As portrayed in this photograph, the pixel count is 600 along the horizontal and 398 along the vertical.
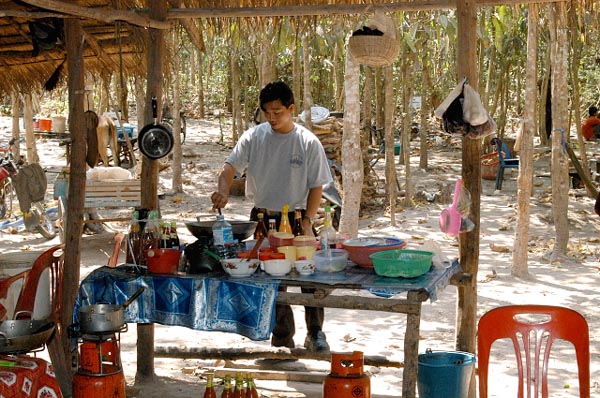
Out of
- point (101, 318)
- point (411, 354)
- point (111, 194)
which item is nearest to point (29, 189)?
point (111, 194)

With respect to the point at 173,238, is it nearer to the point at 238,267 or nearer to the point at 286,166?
the point at 238,267

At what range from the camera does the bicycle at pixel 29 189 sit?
8164mm

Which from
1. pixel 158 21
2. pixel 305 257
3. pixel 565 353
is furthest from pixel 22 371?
pixel 565 353

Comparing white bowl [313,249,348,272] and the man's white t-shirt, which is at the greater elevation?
the man's white t-shirt

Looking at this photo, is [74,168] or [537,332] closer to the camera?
[537,332]

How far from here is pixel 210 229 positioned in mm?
4457

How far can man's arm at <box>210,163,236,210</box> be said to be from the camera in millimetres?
5012

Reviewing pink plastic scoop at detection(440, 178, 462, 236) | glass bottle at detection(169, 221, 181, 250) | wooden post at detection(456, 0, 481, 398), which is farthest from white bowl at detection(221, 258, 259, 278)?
wooden post at detection(456, 0, 481, 398)

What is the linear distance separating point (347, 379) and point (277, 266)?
0.64 m

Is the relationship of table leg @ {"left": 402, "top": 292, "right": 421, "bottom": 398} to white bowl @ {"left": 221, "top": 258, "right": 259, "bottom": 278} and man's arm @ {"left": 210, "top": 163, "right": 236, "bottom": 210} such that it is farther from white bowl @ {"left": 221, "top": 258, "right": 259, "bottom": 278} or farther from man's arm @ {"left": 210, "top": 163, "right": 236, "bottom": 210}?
man's arm @ {"left": 210, "top": 163, "right": 236, "bottom": 210}

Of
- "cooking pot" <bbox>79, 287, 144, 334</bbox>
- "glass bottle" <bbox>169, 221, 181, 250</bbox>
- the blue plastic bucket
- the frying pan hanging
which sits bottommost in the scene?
the blue plastic bucket

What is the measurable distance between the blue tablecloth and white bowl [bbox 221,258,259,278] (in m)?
0.04

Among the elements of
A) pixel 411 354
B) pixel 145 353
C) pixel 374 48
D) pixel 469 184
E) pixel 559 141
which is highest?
pixel 374 48

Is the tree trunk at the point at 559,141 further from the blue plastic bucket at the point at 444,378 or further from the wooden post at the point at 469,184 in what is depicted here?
the blue plastic bucket at the point at 444,378
